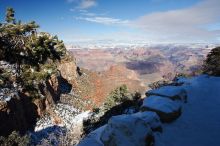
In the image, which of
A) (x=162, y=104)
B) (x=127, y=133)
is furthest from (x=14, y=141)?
(x=127, y=133)

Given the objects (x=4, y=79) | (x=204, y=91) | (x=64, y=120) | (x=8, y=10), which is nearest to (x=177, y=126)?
(x=204, y=91)

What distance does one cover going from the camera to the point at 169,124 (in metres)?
11.3

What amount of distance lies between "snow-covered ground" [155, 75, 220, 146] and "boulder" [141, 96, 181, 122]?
278 mm

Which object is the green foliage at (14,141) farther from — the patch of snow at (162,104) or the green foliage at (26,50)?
the patch of snow at (162,104)

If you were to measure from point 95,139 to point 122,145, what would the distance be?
1624 mm

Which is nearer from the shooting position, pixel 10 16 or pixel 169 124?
pixel 169 124

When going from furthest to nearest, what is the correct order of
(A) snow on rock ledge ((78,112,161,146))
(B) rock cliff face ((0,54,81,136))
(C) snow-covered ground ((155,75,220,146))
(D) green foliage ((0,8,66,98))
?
(B) rock cliff face ((0,54,81,136)), (D) green foliage ((0,8,66,98)), (C) snow-covered ground ((155,75,220,146)), (A) snow on rock ledge ((78,112,161,146))

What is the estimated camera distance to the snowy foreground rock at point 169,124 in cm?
939

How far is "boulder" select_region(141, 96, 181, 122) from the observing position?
1126 centimetres

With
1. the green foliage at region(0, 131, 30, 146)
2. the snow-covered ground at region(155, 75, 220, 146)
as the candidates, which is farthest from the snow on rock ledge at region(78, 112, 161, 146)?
the green foliage at region(0, 131, 30, 146)

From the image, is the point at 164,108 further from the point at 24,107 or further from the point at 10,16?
the point at 24,107

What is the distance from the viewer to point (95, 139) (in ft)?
34.1

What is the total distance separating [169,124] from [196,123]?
1232 mm

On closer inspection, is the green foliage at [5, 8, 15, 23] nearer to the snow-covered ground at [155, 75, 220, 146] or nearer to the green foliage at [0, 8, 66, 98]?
the green foliage at [0, 8, 66, 98]
